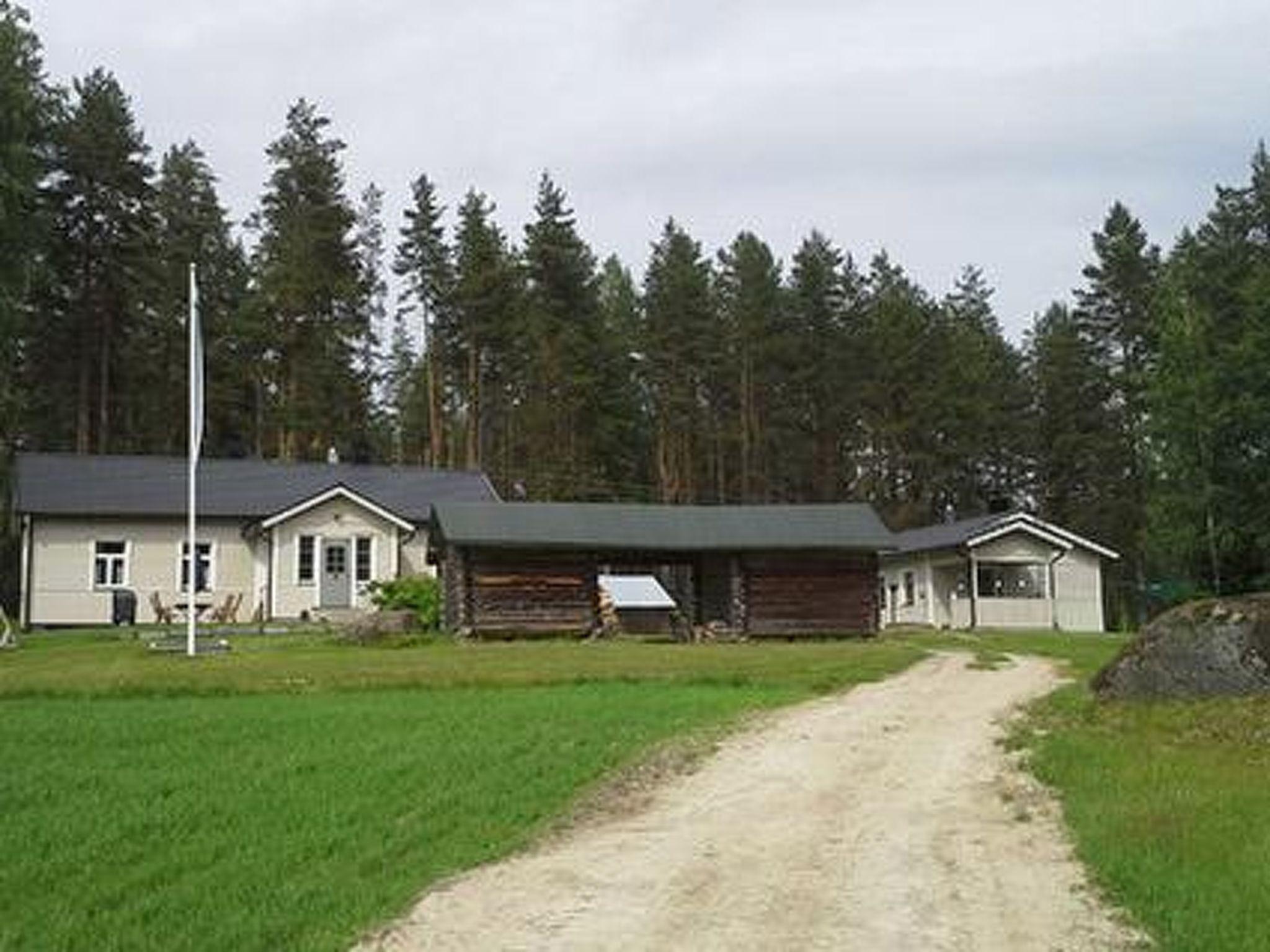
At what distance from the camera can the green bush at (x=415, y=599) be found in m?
36.6

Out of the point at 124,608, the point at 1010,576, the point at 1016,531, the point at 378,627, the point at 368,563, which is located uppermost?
the point at 1016,531

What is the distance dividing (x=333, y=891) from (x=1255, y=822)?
6.20 meters

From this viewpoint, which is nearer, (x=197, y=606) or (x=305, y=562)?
(x=197, y=606)

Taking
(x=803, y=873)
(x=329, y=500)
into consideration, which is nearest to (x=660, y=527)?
(x=329, y=500)

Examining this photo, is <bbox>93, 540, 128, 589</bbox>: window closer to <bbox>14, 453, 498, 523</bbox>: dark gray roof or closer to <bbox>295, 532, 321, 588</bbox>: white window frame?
<bbox>14, 453, 498, 523</bbox>: dark gray roof

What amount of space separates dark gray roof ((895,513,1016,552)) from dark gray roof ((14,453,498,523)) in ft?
45.7

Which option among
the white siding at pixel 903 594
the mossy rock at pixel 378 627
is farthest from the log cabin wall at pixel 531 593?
the white siding at pixel 903 594

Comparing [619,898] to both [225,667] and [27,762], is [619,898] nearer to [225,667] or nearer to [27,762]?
[27,762]

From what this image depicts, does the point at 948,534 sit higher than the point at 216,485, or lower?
lower

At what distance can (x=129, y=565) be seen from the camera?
41.1m

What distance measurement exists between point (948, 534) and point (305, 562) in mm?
20397

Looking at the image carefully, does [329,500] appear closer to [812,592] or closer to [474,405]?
[812,592]

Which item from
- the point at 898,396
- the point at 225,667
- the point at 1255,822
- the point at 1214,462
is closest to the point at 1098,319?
the point at 898,396

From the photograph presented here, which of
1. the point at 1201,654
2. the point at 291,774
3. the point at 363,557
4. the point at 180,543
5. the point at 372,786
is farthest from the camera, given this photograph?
the point at 363,557
